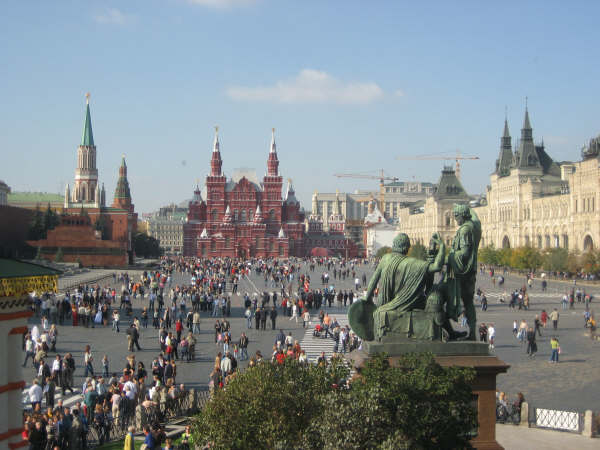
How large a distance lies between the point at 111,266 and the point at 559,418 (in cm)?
Result: 6521

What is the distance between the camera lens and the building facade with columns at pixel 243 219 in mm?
116375

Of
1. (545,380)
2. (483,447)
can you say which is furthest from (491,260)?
(483,447)

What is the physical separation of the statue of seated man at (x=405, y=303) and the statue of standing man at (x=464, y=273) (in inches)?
7.3

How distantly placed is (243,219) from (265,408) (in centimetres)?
11234

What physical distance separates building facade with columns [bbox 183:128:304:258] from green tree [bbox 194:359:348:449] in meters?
107

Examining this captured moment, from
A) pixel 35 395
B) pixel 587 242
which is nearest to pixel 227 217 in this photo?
pixel 587 242

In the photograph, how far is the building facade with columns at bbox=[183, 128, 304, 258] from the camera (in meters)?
116

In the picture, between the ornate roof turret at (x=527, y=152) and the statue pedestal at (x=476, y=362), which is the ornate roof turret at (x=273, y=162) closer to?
the ornate roof turret at (x=527, y=152)

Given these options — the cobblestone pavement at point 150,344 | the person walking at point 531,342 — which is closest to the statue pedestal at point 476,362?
the cobblestone pavement at point 150,344

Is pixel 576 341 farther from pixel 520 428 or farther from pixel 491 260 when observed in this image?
pixel 491 260

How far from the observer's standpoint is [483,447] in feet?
31.9

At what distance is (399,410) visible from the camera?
7.71 m

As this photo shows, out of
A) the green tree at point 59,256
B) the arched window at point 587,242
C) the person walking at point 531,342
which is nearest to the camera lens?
the person walking at point 531,342

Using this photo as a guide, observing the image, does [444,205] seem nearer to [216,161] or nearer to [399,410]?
[216,161]
